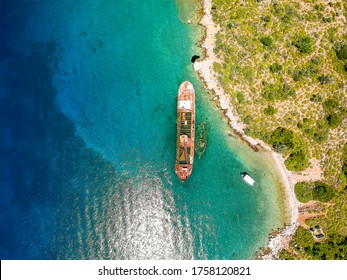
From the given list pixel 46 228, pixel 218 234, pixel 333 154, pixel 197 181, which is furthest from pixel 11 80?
pixel 333 154

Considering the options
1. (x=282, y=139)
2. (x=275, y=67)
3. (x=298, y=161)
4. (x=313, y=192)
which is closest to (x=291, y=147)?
(x=282, y=139)

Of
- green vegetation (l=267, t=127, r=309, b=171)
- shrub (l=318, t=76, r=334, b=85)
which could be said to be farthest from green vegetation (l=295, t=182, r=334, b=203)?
shrub (l=318, t=76, r=334, b=85)

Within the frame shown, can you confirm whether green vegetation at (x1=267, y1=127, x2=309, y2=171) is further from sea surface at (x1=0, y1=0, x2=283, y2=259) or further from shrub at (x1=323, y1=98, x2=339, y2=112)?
shrub at (x1=323, y1=98, x2=339, y2=112)

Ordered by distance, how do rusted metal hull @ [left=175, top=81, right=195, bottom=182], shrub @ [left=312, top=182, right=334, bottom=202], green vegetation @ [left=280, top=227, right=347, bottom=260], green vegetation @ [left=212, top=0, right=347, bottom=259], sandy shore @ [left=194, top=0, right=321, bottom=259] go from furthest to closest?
1. rusted metal hull @ [left=175, top=81, right=195, bottom=182]
2. sandy shore @ [left=194, top=0, right=321, bottom=259]
3. green vegetation @ [left=212, top=0, right=347, bottom=259]
4. shrub @ [left=312, top=182, right=334, bottom=202]
5. green vegetation @ [left=280, top=227, right=347, bottom=260]

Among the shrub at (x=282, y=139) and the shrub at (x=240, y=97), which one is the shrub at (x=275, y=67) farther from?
the shrub at (x=282, y=139)

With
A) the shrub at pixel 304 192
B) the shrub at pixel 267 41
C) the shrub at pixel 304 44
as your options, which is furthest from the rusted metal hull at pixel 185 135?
the shrub at pixel 304 44

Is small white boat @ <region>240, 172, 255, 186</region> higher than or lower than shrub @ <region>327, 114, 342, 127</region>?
lower

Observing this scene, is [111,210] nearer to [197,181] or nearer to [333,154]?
[197,181]
